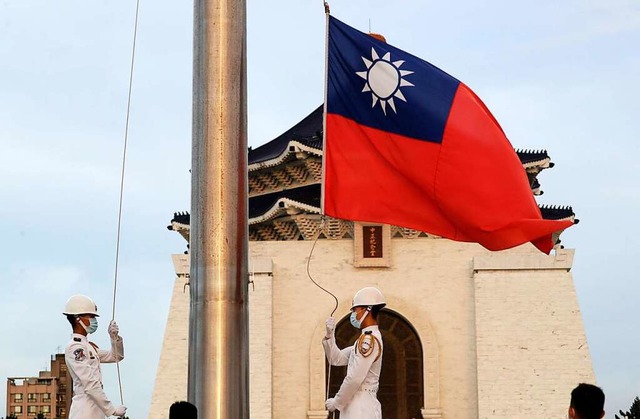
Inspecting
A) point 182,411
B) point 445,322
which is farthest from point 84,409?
point 445,322

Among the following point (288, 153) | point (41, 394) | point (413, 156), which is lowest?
point (41, 394)

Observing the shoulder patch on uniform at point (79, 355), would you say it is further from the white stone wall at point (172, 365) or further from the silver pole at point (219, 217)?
the white stone wall at point (172, 365)

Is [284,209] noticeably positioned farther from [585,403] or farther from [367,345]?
[585,403]

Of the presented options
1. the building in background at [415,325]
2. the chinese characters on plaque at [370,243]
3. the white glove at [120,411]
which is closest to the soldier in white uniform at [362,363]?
the white glove at [120,411]

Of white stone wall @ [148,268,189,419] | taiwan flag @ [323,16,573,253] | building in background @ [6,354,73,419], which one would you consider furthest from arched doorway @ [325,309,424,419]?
building in background @ [6,354,73,419]

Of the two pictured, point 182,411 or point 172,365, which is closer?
→ point 182,411

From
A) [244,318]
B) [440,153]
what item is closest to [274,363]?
[440,153]

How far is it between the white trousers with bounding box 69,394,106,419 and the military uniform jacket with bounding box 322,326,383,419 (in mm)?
1864

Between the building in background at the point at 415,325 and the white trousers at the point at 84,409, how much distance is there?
17516 mm

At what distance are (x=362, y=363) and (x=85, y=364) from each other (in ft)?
7.13

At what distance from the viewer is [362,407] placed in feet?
30.7

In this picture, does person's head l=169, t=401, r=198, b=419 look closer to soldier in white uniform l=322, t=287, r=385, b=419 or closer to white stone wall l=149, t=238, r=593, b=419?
soldier in white uniform l=322, t=287, r=385, b=419

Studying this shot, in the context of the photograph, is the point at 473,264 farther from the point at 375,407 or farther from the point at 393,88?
the point at 375,407

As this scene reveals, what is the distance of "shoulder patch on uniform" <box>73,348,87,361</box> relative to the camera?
356 inches
